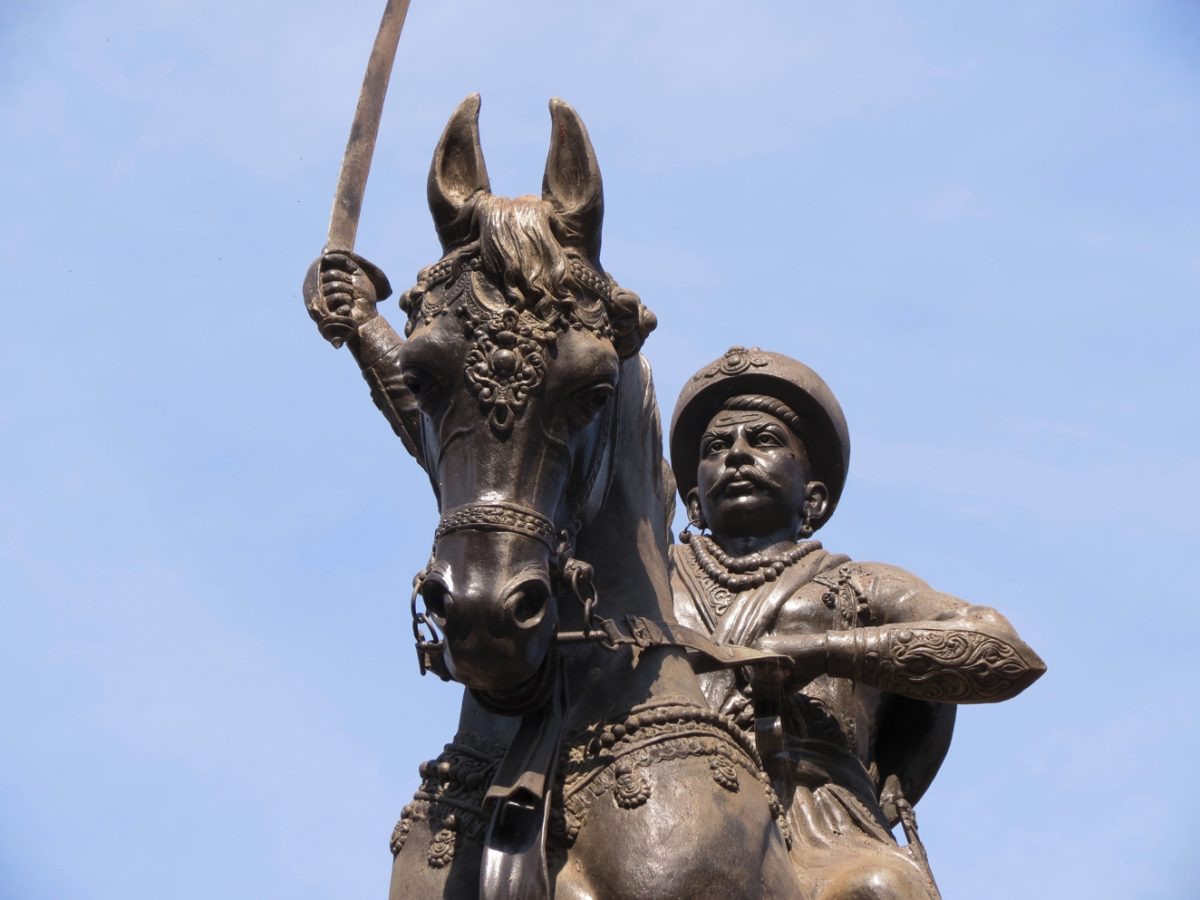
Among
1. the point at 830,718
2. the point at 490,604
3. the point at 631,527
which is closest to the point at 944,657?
the point at 830,718

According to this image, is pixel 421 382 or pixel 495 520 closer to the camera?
pixel 495 520

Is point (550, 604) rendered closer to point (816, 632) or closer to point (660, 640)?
point (660, 640)

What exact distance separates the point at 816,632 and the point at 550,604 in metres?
3.01

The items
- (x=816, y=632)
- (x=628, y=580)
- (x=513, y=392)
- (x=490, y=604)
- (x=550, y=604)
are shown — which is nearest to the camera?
(x=490, y=604)

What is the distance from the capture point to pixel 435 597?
5.98 meters

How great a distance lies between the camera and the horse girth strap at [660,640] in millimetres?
6488

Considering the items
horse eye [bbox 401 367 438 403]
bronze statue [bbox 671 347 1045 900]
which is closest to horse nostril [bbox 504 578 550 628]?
horse eye [bbox 401 367 438 403]

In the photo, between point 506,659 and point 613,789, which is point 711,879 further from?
point 506,659

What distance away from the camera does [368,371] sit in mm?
7555

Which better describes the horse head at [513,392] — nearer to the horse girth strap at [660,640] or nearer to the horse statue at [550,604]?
the horse statue at [550,604]

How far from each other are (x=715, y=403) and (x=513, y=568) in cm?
389

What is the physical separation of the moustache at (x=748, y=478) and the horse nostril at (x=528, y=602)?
137 inches

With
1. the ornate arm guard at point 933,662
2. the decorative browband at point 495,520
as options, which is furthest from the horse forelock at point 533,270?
the ornate arm guard at point 933,662

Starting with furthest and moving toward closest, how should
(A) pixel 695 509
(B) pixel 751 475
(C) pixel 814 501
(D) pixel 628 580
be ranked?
1. (A) pixel 695 509
2. (C) pixel 814 501
3. (B) pixel 751 475
4. (D) pixel 628 580
